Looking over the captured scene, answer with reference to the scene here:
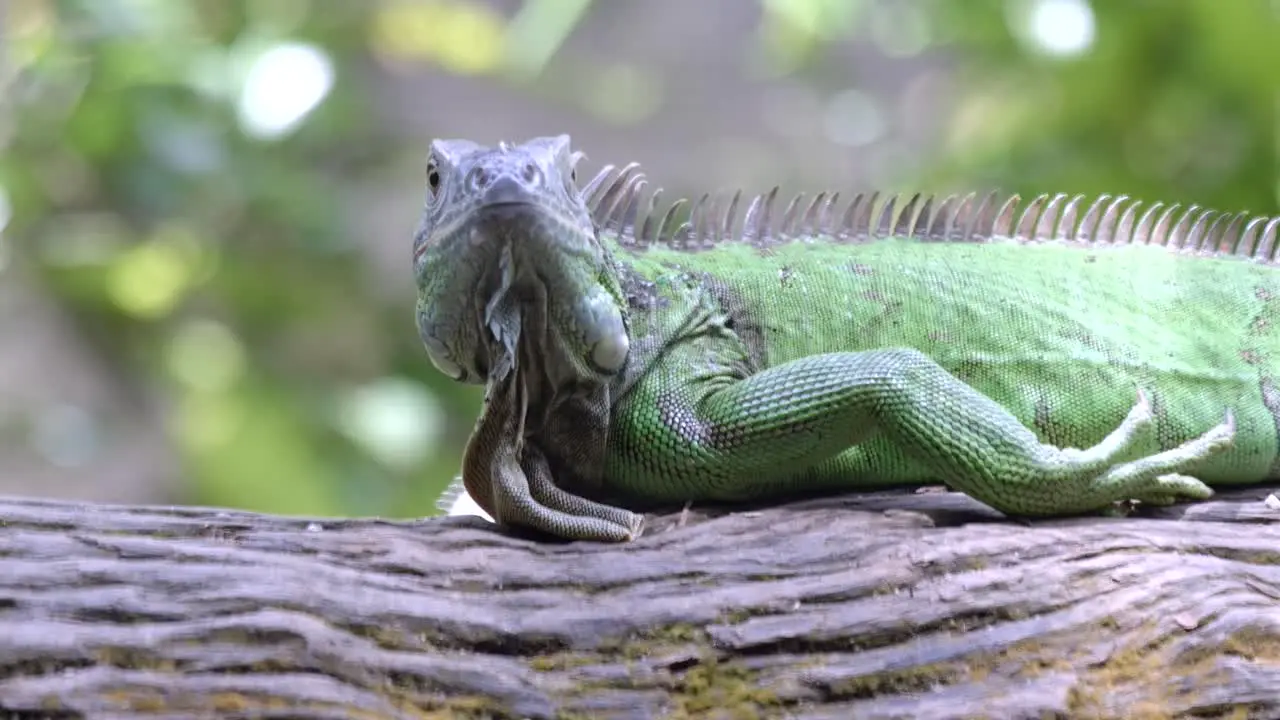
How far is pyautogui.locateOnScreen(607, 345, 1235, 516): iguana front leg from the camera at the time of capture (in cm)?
326

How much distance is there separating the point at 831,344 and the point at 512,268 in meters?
1.29

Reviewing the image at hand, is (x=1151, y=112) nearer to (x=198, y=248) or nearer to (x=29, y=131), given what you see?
(x=198, y=248)

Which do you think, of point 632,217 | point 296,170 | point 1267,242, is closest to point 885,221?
point 632,217

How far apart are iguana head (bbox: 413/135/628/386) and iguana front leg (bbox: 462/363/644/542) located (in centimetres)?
12

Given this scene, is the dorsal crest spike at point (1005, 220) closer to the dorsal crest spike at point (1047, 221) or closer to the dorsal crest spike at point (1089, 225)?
the dorsal crest spike at point (1047, 221)

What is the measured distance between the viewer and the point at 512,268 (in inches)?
121

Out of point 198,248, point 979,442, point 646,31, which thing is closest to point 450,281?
point 979,442

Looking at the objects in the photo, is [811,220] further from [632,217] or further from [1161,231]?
[1161,231]

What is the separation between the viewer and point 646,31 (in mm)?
12836

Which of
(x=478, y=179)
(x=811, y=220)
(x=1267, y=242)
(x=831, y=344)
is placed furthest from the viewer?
(x=1267, y=242)

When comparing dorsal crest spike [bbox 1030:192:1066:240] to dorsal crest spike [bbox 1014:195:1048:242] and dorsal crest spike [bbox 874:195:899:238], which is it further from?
dorsal crest spike [bbox 874:195:899:238]

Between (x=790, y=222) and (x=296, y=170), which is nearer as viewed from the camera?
(x=790, y=222)

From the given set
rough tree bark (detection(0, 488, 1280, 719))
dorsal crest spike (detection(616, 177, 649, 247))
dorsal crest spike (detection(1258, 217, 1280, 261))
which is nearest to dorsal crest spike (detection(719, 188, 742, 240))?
dorsal crest spike (detection(616, 177, 649, 247))

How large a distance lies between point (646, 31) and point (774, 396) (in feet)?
33.9
